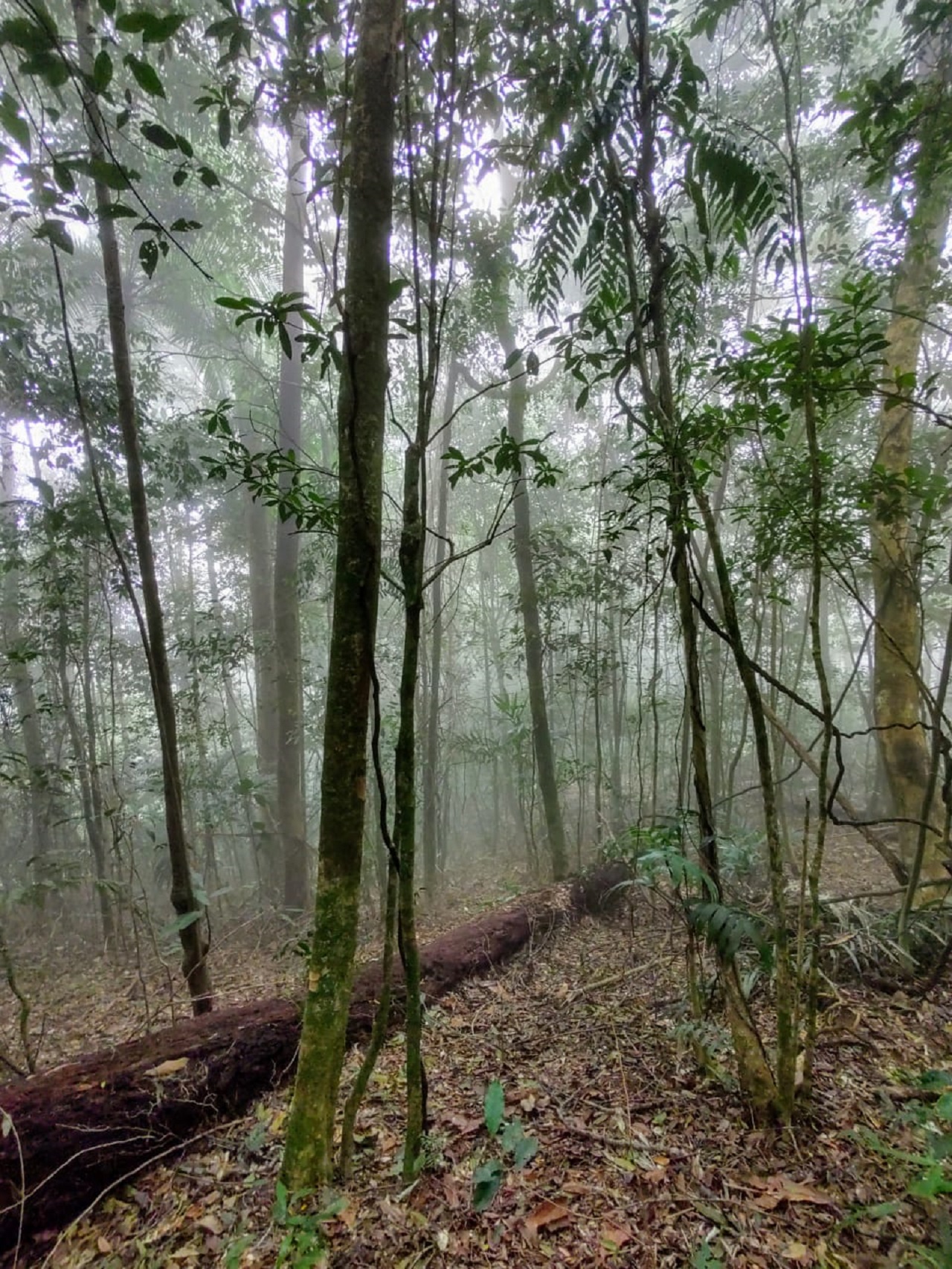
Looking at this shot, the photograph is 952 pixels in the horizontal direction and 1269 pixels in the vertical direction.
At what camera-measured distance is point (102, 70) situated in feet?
5.09

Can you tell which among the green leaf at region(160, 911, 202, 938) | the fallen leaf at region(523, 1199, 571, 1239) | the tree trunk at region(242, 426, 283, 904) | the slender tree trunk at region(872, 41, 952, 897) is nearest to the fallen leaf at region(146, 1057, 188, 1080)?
the green leaf at region(160, 911, 202, 938)

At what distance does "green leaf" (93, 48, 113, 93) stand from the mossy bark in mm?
730

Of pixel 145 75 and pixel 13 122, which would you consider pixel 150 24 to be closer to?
pixel 145 75

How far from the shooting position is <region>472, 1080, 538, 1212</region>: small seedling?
2.09 metres

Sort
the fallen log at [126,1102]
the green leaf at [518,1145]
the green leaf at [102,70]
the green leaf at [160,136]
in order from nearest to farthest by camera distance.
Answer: the green leaf at [102,70]
the green leaf at [160,136]
the green leaf at [518,1145]
the fallen log at [126,1102]

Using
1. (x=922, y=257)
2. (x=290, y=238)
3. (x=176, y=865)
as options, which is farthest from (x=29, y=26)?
(x=290, y=238)

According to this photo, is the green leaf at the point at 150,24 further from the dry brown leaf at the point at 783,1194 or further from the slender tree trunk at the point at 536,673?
the slender tree trunk at the point at 536,673

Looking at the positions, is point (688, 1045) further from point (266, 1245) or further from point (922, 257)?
point (922, 257)

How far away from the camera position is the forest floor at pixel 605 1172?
192 cm

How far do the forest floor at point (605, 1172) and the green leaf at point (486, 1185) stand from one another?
1.5 inches

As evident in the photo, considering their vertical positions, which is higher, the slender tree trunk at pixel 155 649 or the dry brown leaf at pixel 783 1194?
the slender tree trunk at pixel 155 649

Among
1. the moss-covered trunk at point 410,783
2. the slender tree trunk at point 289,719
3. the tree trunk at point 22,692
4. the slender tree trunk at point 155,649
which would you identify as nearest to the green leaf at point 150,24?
the moss-covered trunk at point 410,783

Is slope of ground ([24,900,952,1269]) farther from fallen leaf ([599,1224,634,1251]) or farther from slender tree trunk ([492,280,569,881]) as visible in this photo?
slender tree trunk ([492,280,569,881])

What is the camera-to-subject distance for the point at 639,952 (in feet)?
14.5
